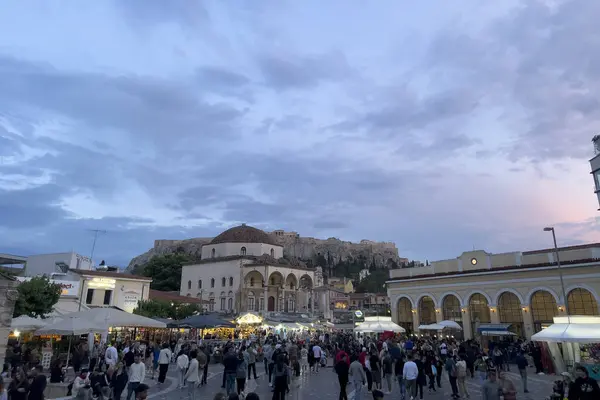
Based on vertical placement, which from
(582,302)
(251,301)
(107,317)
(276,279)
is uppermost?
(276,279)

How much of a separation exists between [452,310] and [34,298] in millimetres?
27575

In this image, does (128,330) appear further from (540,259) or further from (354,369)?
(540,259)

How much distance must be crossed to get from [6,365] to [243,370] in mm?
8656

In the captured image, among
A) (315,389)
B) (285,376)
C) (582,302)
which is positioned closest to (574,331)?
(315,389)

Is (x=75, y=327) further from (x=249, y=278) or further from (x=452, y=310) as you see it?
(x=249, y=278)

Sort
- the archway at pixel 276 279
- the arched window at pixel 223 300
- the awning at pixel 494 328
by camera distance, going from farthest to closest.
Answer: the archway at pixel 276 279 < the arched window at pixel 223 300 < the awning at pixel 494 328

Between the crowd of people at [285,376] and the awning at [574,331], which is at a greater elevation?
the awning at [574,331]

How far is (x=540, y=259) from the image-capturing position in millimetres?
27906

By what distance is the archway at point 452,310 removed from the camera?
31111 millimetres

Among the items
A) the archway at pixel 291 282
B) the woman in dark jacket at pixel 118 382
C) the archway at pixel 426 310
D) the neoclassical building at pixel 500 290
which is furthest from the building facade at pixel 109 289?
the archway at pixel 426 310

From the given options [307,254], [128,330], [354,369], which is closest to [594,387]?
[354,369]

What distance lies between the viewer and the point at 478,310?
30250 millimetres

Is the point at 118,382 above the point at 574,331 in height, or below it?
below

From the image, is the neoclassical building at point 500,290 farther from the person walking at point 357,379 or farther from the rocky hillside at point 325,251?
the rocky hillside at point 325,251
